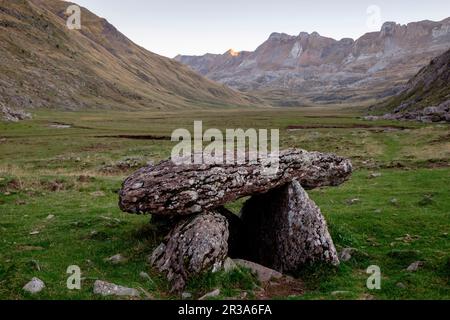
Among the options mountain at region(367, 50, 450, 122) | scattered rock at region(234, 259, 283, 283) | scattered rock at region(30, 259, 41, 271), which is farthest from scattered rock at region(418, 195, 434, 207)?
mountain at region(367, 50, 450, 122)

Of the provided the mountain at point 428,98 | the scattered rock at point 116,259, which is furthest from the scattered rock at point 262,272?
the mountain at point 428,98

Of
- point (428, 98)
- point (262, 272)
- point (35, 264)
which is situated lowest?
point (262, 272)

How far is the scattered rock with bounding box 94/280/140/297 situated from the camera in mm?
13812

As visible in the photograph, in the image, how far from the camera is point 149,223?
21.1 m

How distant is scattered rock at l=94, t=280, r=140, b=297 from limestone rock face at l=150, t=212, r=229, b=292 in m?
1.80

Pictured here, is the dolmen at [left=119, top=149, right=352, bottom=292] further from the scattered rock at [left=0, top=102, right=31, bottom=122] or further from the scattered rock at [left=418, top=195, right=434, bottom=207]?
the scattered rock at [left=0, top=102, right=31, bottom=122]

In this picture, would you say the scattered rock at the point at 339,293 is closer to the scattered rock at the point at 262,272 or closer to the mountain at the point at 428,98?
the scattered rock at the point at 262,272

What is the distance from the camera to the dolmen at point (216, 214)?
15992mm

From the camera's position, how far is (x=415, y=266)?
15.9m

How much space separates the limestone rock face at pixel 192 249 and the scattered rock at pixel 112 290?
180 centimetres

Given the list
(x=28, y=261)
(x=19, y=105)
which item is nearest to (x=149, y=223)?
(x=28, y=261)

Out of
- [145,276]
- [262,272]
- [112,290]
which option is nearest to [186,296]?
[145,276]

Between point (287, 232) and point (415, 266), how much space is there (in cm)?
509

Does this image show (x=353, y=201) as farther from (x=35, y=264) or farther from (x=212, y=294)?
(x=35, y=264)
